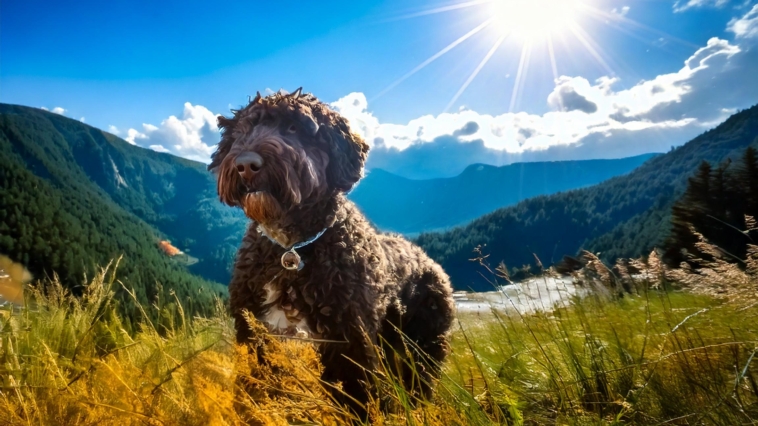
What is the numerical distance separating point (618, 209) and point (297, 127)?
153 metres

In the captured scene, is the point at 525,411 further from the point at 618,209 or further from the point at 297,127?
the point at 618,209

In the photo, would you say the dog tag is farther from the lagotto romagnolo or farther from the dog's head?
the dog's head

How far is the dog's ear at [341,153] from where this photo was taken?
4.68m

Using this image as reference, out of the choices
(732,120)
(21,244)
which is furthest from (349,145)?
(732,120)

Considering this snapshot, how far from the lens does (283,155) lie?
4113 mm

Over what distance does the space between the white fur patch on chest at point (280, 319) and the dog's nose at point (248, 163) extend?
105 centimetres

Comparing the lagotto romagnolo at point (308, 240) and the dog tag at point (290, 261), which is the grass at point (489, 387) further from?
the dog tag at point (290, 261)

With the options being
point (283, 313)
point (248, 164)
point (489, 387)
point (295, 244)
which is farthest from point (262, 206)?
point (489, 387)

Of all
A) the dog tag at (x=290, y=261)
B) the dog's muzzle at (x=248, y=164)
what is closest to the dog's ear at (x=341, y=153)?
the dog's muzzle at (x=248, y=164)

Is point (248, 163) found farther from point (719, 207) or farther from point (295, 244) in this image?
point (719, 207)

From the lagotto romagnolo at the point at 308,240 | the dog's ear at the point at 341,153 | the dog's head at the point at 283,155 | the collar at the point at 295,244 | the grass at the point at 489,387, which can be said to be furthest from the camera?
the dog's ear at the point at 341,153

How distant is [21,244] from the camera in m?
104

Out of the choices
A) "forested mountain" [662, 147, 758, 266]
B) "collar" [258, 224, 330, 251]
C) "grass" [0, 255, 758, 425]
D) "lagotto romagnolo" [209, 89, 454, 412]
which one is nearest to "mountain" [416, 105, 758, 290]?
"forested mountain" [662, 147, 758, 266]

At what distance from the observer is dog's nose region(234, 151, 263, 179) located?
3.94 metres
